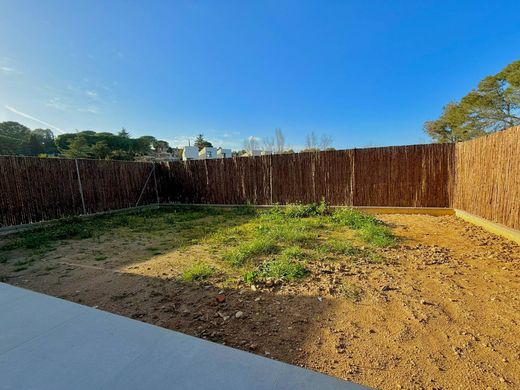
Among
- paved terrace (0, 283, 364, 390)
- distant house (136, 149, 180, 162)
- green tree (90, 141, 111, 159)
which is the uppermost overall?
green tree (90, 141, 111, 159)

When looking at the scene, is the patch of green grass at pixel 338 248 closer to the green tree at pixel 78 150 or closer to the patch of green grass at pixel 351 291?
the patch of green grass at pixel 351 291

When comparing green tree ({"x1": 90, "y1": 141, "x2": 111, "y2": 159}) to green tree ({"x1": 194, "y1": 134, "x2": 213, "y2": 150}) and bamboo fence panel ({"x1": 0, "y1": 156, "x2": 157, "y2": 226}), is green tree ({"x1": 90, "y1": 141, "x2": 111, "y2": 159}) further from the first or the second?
bamboo fence panel ({"x1": 0, "y1": 156, "x2": 157, "y2": 226})

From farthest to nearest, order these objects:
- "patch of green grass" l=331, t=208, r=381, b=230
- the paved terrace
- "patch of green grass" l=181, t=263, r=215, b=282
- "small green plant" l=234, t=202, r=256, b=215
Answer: "small green plant" l=234, t=202, r=256, b=215 < "patch of green grass" l=331, t=208, r=381, b=230 < "patch of green grass" l=181, t=263, r=215, b=282 < the paved terrace

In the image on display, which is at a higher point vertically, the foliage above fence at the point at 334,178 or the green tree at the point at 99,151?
the green tree at the point at 99,151

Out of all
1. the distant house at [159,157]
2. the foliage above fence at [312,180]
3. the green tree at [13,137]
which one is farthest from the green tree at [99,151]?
the foliage above fence at [312,180]

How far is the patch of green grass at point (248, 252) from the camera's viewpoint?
3.30 metres

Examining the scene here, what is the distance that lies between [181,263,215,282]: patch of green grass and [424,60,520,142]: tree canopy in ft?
72.7

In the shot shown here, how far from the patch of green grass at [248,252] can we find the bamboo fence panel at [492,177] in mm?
3832

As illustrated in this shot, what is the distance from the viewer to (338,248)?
11.8 ft

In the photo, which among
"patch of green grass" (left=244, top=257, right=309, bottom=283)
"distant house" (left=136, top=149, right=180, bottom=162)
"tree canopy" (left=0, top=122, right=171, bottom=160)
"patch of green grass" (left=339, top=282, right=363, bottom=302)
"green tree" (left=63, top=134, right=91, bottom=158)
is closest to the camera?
"patch of green grass" (left=339, top=282, right=363, bottom=302)

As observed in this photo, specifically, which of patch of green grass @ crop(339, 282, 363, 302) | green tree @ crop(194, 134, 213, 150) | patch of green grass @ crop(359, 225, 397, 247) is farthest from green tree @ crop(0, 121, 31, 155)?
patch of green grass @ crop(339, 282, 363, 302)

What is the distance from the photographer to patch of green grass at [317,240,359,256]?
11.3 feet

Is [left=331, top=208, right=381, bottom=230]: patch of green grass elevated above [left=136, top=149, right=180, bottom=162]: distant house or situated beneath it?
situated beneath

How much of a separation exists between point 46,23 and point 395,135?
2166cm
